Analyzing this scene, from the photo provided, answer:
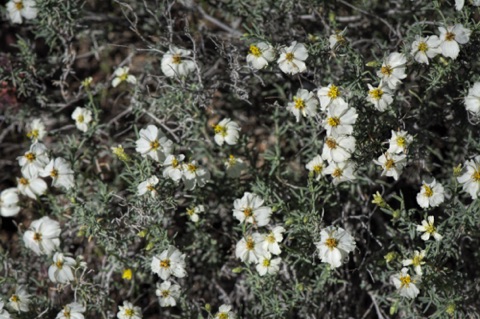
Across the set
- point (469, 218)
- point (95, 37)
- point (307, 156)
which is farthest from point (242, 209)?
point (95, 37)

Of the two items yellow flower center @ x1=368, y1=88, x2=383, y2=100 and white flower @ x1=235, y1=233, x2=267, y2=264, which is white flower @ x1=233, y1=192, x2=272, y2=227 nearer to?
white flower @ x1=235, y1=233, x2=267, y2=264

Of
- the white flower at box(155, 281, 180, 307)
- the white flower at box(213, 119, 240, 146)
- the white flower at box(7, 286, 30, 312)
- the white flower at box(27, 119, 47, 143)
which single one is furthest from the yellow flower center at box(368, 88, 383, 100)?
the white flower at box(7, 286, 30, 312)

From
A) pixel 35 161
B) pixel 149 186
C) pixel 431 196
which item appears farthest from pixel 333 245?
pixel 35 161

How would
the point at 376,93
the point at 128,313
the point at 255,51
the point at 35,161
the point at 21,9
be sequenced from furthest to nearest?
1. the point at 21,9
2. the point at 35,161
3. the point at 128,313
4. the point at 255,51
5. the point at 376,93

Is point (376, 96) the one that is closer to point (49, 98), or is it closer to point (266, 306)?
point (266, 306)

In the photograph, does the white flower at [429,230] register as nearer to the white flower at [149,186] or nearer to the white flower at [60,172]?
the white flower at [149,186]

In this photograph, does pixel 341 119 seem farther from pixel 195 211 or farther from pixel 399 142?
pixel 195 211
